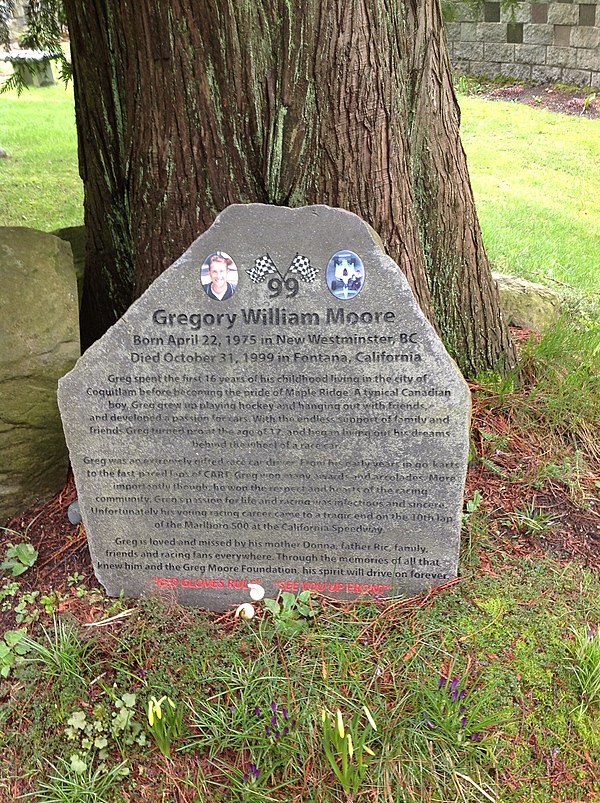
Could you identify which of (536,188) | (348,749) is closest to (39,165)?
(536,188)

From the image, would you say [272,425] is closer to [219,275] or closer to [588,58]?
[219,275]

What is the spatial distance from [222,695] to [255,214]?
1.46 metres

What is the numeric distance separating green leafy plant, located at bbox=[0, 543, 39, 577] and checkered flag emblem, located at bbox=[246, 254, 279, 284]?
1.37 meters

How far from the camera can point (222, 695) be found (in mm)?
2143

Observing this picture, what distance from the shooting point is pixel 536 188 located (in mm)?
7258

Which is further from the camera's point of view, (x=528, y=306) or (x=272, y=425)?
(x=528, y=306)

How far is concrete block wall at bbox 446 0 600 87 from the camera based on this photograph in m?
10.7

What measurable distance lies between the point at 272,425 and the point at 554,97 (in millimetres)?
10833

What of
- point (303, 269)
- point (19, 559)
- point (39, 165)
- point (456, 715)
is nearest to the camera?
point (456, 715)

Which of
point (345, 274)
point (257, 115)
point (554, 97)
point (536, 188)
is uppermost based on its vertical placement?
point (257, 115)

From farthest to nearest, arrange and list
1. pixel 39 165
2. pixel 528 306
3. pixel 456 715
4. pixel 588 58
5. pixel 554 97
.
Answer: pixel 554 97 → pixel 588 58 → pixel 39 165 → pixel 528 306 → pixel 456 715

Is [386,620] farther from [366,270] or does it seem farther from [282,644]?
[366,270]

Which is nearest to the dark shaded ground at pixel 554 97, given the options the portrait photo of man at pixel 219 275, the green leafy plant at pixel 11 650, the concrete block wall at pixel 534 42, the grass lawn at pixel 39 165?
the concrete block wall at pixel 534 42

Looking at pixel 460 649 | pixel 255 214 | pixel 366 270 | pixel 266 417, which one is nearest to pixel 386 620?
pixel 460 649
